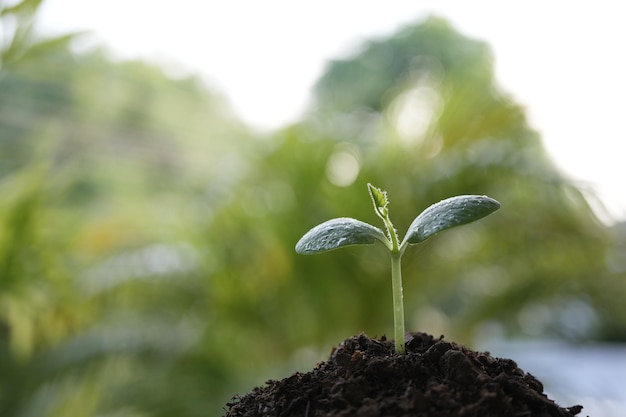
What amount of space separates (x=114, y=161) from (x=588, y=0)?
485 cm

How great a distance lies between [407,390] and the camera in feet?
1.02

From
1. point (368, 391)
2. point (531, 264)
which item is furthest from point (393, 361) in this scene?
point (531, 264)

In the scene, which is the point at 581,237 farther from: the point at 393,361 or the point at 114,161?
the point at 114,161

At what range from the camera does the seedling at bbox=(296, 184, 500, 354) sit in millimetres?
321

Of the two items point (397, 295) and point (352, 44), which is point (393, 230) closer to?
point (397, 295)

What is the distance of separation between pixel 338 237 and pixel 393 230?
0.03 meters

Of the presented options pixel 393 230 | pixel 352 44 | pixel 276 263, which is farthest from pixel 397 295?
pixel 352 44

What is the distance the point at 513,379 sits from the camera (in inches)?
13.4

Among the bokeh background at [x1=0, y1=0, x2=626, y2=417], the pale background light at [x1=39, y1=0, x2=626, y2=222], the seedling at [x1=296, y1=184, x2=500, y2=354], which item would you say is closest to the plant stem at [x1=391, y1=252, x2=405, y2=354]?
the seedling at [x1=296, y1=184, x2=500, y2=354]

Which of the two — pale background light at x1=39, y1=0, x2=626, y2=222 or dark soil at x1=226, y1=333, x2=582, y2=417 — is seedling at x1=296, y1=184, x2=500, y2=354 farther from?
pale background light at x1=39, y1=0, x2=626, y2=222

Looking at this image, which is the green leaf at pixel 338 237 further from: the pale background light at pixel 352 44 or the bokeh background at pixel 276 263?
the pale background light at pixel 352 44

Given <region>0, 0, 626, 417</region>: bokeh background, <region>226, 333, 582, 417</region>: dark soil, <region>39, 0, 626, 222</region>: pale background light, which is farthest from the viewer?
<region>39, 0, 626, 222</region>: pale background light

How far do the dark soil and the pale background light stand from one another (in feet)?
8.32

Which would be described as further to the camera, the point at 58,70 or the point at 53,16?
the point at 58,70
